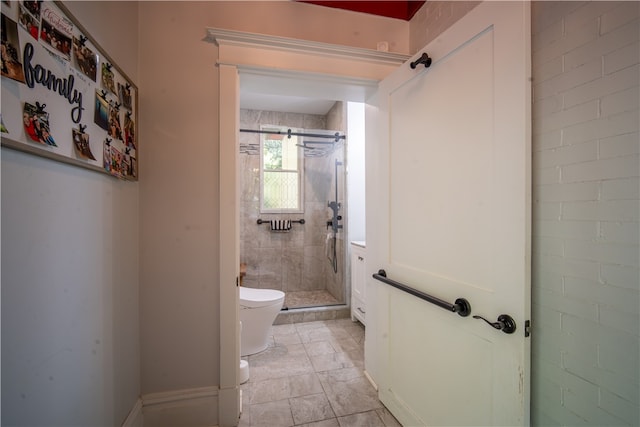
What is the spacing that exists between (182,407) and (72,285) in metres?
0.98

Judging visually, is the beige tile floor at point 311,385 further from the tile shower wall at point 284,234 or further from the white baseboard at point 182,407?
the tile shower wall at point 284,234

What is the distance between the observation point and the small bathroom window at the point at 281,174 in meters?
3.72

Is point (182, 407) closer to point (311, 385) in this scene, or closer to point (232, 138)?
point (311, 385)

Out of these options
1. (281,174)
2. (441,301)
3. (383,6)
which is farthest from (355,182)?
(441,301)

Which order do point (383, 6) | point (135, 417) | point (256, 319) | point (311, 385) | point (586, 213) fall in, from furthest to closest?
point (256, 319), point (311, 385), point (383, 6), point (135, 417), point (586, 213)

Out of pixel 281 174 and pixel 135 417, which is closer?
pixel 135 417

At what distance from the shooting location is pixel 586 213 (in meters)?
0.85

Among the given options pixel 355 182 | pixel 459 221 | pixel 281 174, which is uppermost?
pixel 281 174

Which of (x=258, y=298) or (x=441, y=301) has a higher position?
(x=441, y=301)

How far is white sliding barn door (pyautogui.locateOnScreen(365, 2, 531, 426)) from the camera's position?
3.00 feet

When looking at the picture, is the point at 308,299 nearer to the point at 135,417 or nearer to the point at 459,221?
the point at 135,417

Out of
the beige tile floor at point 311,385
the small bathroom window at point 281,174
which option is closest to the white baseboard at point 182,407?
the beige tile floor at point 311,385

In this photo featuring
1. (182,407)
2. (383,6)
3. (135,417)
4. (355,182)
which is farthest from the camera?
(355,182)

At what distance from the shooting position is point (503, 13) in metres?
0.94
